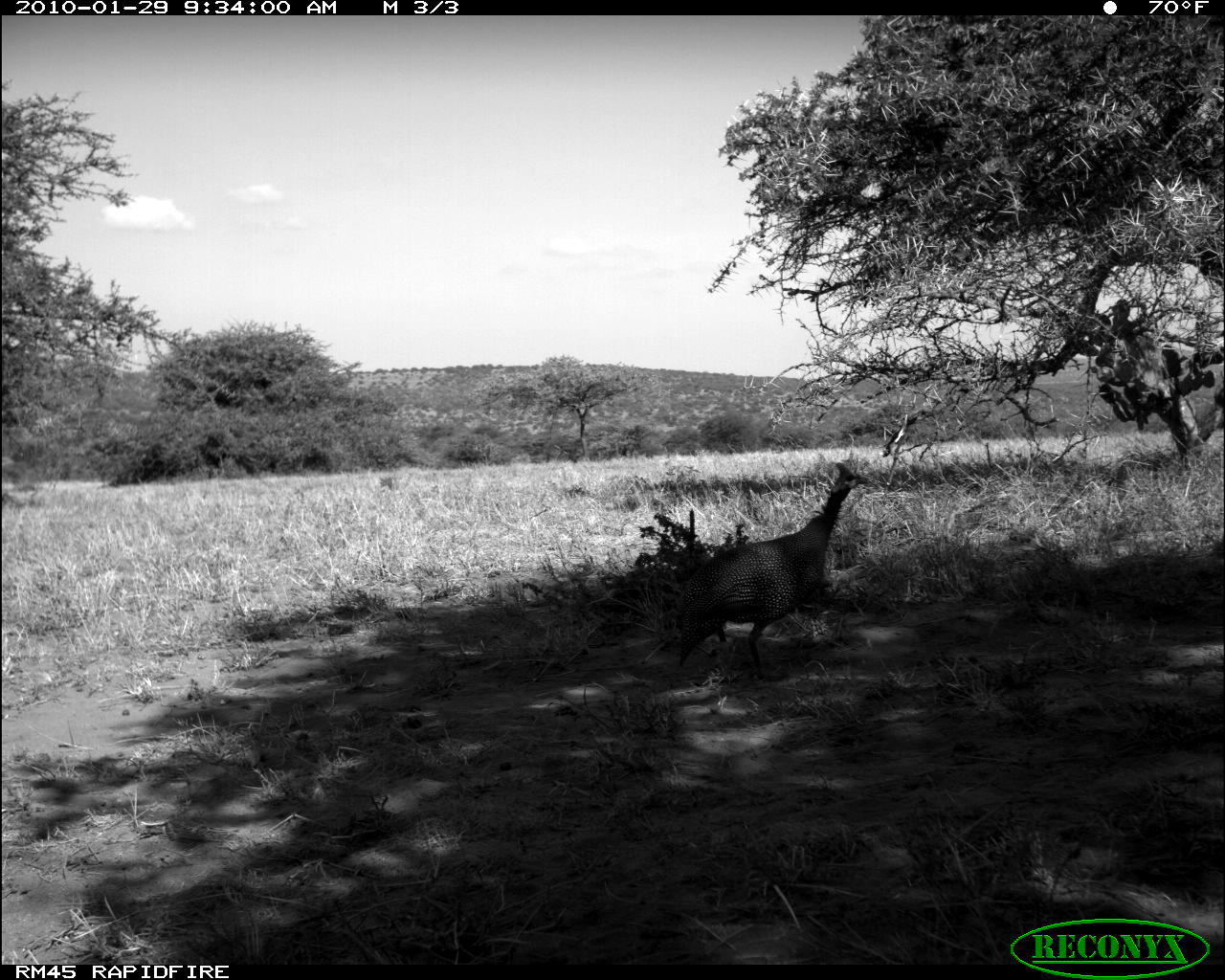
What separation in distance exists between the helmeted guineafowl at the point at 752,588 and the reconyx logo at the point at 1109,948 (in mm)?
2043

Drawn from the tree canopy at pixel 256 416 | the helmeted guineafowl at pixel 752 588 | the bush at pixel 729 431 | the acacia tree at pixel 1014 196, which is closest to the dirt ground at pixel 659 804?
the helmeted guineafowl at pixel 752 588

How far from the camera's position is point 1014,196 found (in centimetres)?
687

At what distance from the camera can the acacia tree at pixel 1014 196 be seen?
6785 millimetres

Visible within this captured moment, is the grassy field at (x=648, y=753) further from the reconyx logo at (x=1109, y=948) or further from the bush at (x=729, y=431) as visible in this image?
the bush at (x=729, y=431)

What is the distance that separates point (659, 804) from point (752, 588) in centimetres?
118

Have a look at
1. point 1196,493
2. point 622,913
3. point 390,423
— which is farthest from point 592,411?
point 622,913

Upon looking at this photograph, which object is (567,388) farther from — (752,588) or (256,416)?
(752,588)

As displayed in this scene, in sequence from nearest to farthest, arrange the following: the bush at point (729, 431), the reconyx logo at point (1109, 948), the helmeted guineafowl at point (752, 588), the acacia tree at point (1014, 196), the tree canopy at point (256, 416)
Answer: the reconyx logo at point (1109, 948) → the helmeted guineafowl at point (752, 588) → the acacia tree at point (1014, 196) → the tree canopy at point (256, 416) → the bush at point (729, 431)

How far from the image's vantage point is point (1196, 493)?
5.41 metres

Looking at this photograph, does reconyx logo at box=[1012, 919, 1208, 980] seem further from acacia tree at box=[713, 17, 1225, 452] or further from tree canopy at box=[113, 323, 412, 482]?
tree canopy at box=[113, 323, 412, 482]

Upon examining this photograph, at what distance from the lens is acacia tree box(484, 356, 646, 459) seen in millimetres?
34875

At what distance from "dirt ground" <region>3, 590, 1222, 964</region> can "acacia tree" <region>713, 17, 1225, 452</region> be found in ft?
Answer: 11.9

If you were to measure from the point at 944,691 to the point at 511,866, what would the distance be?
183 centimetres

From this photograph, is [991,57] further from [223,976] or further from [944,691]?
[223,976]
